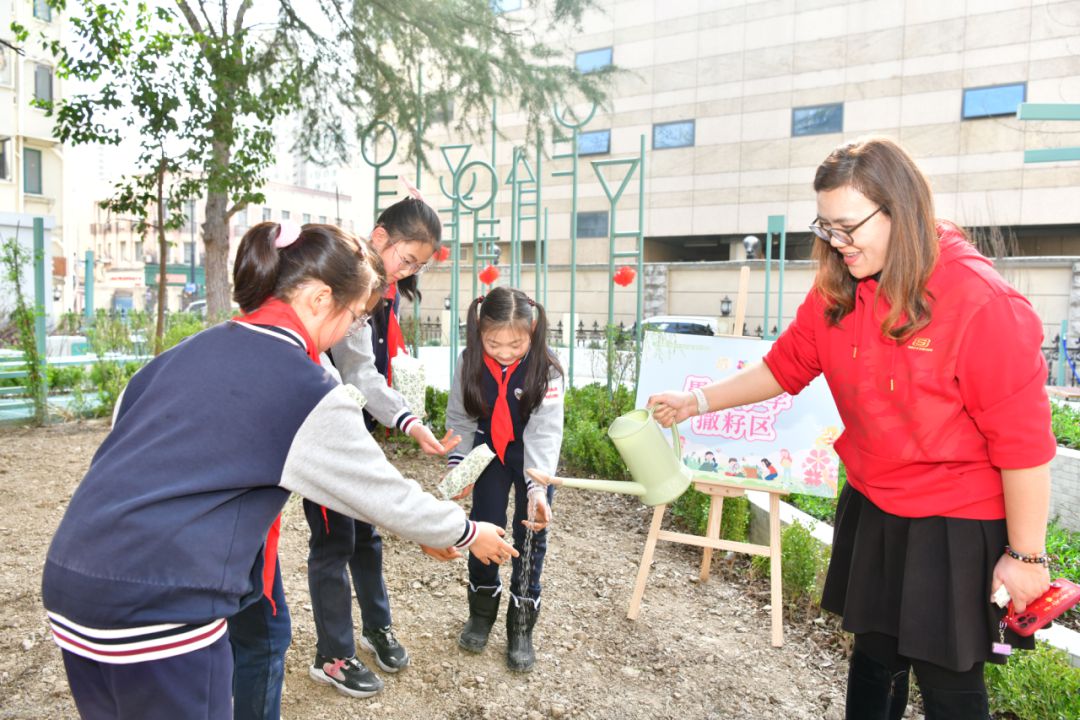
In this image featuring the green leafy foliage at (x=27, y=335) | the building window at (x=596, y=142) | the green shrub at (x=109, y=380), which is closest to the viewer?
the green leafy foliage at (x=27, y=335)

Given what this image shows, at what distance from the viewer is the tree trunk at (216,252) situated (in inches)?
327

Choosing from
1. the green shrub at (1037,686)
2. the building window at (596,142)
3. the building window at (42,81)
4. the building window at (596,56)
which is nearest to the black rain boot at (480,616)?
the green shrub at (1037,686)

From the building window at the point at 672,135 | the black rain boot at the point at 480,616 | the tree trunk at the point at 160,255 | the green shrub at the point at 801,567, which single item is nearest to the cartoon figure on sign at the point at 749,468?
the green shrub at the point at 801,567

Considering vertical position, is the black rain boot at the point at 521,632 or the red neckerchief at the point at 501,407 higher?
the red neckerchief at the point at 501,407

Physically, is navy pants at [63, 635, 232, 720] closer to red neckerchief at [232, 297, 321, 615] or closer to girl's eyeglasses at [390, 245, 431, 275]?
red neckerchief at [232, 297, 321, 615]

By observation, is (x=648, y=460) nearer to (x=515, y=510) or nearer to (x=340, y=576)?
(x=515, y=510)

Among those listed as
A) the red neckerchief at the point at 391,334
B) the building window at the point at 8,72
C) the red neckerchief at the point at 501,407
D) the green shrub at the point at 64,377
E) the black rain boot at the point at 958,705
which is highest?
the building window at the point at 8,72

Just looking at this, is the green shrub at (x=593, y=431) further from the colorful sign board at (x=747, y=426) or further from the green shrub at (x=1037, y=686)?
the green shrub at (x=1037, y=686)

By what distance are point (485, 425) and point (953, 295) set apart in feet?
5.04

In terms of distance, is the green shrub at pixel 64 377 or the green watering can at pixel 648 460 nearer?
the green watering can at pixel 648 460

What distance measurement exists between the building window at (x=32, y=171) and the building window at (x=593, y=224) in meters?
17.3

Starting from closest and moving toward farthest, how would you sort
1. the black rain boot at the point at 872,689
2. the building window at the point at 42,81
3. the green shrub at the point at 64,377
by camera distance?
the black rain boot at the point at 872,689
the green shrub at the point at 64,377
the building window at the point at 42,81

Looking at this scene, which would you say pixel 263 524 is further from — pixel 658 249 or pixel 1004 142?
pixel 658 249

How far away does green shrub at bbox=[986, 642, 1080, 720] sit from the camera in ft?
6.75
